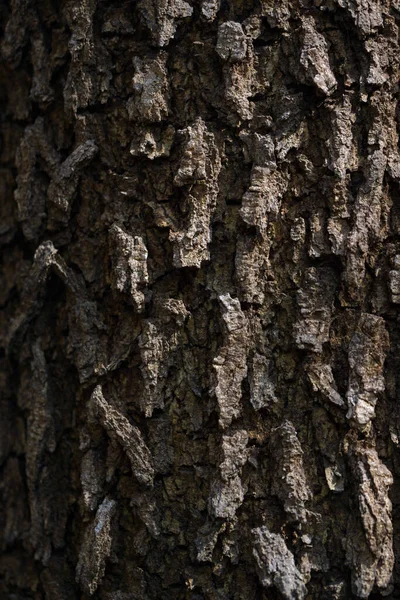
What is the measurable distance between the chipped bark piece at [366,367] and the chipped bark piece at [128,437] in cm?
38

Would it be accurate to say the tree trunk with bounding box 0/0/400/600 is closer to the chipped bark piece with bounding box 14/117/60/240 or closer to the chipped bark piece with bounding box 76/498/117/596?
the chipped bark piece with bounding box 76/498/117/596

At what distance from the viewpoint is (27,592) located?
1.50m

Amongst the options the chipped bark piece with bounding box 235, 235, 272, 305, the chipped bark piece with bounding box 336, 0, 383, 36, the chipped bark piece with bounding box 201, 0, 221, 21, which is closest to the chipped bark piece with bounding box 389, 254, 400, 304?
the chipped bark piece with bounding box 235, 235, 272, 305

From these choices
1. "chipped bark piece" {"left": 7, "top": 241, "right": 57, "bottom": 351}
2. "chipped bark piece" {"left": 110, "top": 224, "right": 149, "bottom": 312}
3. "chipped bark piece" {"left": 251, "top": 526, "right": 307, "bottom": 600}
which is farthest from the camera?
"chipped bark piece" {"left": 7, "top": 241, "right": 57, "bottom": 351}

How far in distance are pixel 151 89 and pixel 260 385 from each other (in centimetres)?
58

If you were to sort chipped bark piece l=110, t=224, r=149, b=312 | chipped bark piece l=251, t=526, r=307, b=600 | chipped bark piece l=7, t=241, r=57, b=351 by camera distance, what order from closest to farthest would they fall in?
chipped bark piece l=251, t=526, r=307, b=600, chipped bark piece l=110, t=224, r=149, b=312, chipped bark piece l=7, t=241, r=57, b=351

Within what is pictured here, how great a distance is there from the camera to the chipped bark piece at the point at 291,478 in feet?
4.05

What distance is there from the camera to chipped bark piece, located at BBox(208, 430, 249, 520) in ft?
4.10

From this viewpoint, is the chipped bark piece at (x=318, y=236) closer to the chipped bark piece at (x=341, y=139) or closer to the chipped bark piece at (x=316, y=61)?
the chipped bark piece at (x=341, y=139)

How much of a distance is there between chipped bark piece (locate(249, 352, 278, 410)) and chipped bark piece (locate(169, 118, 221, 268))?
0.69 feet

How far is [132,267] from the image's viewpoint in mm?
1319

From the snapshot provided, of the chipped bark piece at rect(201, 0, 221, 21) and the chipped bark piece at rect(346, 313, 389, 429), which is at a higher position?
the chipped bark piece at rect(201, 0, 221, 21)

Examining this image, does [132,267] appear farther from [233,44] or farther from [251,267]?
[233,44]

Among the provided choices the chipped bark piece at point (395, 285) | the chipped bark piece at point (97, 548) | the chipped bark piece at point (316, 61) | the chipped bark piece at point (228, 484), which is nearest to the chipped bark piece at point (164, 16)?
the chipped bark piece at point (316, 61)
